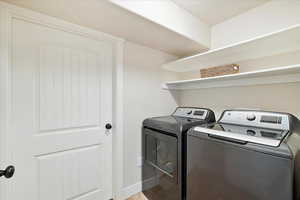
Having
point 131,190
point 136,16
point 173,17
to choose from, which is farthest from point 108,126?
point 173,17

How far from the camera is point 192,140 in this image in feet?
3.90

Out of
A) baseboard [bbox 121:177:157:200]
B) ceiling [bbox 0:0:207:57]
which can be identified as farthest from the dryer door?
ceiling [bbox 0:0:207:57]

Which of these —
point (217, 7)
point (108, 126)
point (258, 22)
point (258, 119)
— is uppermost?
point (217, 7)

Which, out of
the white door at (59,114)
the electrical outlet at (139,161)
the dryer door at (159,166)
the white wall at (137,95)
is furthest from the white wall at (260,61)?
the white door at (59,114)

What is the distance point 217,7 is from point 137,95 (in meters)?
1.37

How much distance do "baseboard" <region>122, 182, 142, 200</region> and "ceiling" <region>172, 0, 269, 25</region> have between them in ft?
7.27

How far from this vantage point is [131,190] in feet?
5.81

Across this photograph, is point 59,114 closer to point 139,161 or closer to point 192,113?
point 139,161

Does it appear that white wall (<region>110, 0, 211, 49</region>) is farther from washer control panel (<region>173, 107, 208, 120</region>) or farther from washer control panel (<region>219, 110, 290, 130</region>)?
washer control panel (<region>219, 110, 290, 130</region>)

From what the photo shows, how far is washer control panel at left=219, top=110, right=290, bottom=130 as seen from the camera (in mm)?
1103

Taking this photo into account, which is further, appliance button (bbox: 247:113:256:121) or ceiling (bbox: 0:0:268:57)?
appliance button (bbox: 247:113:256:121)

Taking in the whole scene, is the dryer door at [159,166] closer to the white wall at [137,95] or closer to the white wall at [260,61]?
the white wall at [137,95]

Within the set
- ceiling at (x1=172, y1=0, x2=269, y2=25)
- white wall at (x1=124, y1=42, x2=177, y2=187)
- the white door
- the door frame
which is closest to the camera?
the door frame

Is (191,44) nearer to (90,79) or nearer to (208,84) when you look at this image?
(208,84)
